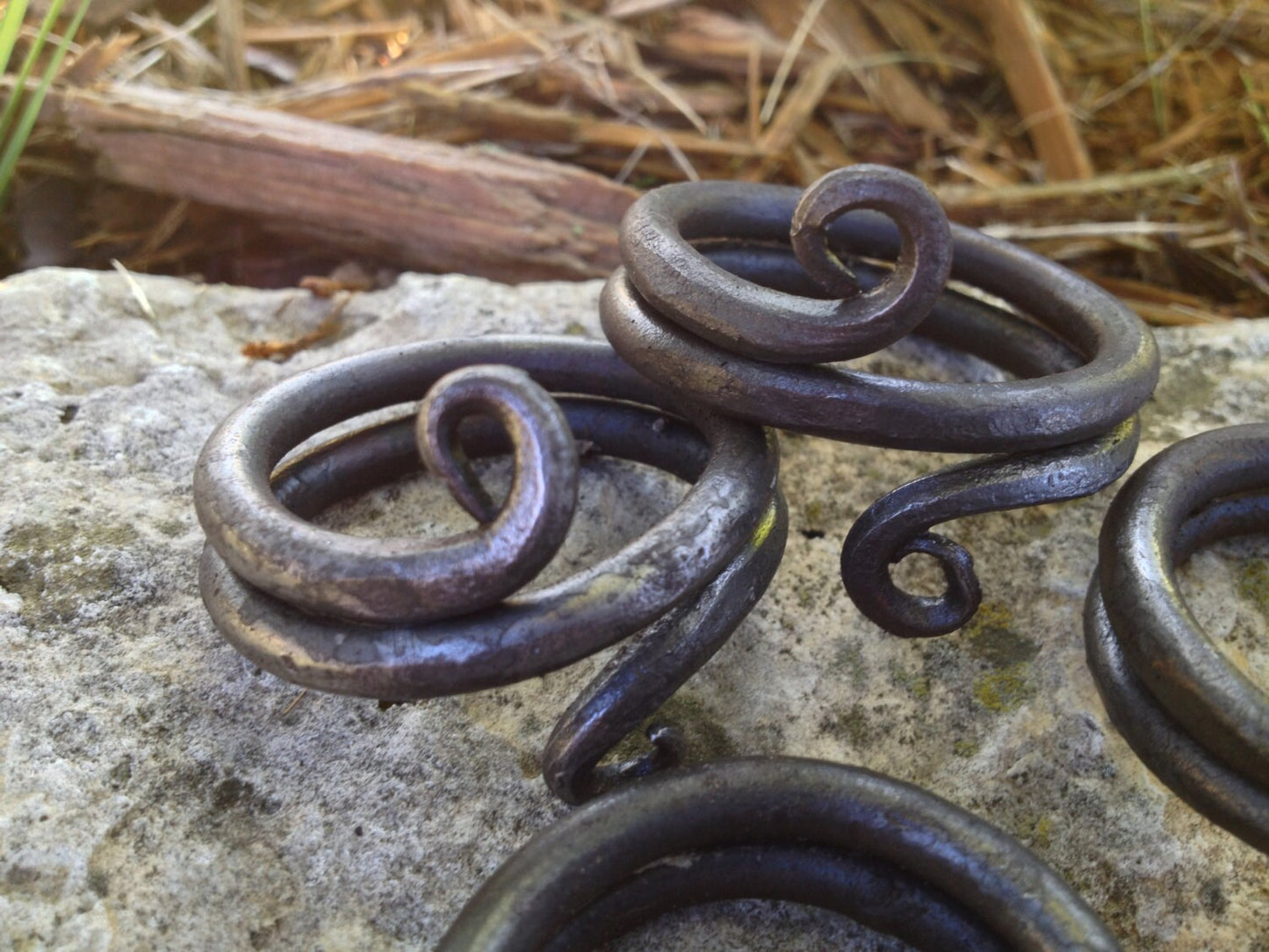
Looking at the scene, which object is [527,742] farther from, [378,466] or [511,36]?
[511,36]

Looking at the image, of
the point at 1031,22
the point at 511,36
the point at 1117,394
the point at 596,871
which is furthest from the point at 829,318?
the point at 1031,22

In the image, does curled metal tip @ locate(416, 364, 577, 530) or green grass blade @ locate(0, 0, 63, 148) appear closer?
curled metal tip @ locate(416, 364, 577, 530)

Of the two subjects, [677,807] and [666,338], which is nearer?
[677,807]

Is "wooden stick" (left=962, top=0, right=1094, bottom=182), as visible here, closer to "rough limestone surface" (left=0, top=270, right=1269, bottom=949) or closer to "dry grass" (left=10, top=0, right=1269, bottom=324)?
"dry grass" (left=10, top=0, right=1269, bottom=324)

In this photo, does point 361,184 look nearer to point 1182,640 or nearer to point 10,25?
point 10,25

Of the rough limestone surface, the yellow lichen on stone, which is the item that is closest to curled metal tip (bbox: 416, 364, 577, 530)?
the rough limestone surface
